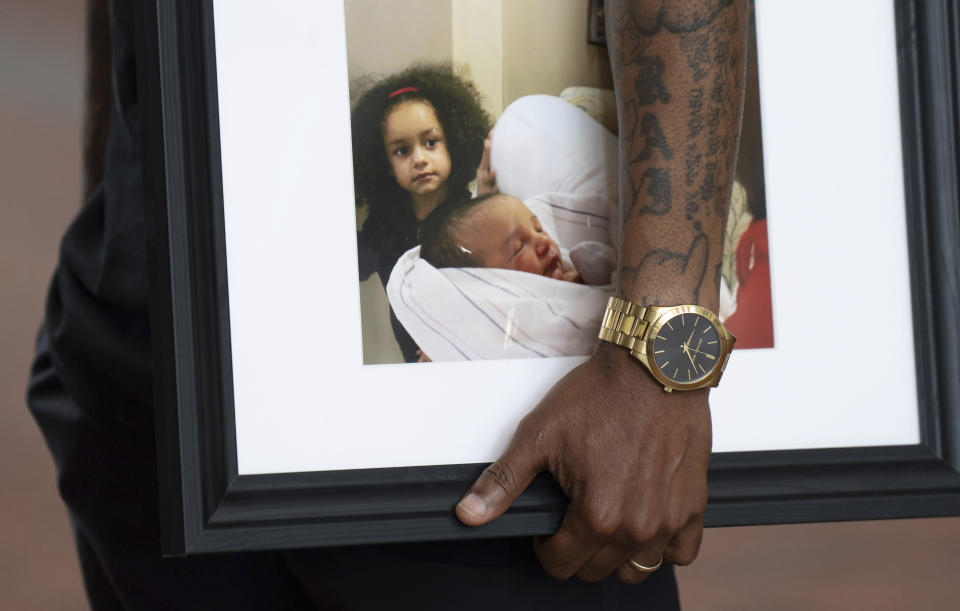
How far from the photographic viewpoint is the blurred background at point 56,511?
4.50 feet

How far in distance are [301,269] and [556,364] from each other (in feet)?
0.66

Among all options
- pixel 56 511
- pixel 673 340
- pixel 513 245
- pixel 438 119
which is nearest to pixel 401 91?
pixel 438 119

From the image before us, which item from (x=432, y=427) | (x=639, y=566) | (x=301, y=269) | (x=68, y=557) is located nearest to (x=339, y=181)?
(x=301, y=269)

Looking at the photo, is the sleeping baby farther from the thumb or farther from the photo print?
the thumb

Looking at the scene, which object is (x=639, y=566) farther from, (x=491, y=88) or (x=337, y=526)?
(x=491, y=88)

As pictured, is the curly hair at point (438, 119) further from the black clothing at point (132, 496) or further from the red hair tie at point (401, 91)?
the black clothing at point (132, 496)

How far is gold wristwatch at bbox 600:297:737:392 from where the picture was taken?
19.5 inches

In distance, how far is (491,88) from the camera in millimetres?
564

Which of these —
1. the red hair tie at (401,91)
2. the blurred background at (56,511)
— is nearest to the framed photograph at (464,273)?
the red hair tie at (401,91)

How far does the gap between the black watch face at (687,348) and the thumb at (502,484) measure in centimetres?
11

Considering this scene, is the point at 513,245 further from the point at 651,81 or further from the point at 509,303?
the point at 651,81

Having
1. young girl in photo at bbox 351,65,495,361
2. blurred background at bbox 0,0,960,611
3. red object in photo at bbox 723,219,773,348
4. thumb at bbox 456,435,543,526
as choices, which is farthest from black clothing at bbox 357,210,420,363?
blurred background at bbox 0,0,960,611

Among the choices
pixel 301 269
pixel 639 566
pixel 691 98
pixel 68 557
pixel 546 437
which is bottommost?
pixel 68 557

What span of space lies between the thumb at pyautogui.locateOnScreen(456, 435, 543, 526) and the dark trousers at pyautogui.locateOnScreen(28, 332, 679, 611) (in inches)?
3.7
